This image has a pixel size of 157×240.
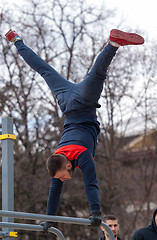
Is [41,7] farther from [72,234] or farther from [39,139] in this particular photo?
[72,234]

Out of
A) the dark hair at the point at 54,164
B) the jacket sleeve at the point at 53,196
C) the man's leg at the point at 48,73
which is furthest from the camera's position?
the man's leg at the point at 48,73

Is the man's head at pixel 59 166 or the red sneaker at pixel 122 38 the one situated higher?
the red sneaker at pixel 122 38

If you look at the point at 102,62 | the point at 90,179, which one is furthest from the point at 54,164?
the point at 102,62

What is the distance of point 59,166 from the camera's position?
3.56 meters

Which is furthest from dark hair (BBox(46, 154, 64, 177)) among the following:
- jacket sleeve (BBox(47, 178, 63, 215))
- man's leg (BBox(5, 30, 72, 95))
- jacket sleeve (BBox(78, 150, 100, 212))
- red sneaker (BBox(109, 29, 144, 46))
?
red sneaker (BBox(109, 29, 144, 46))

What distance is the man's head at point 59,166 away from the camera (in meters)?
3.55

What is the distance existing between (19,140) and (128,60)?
12.9ft

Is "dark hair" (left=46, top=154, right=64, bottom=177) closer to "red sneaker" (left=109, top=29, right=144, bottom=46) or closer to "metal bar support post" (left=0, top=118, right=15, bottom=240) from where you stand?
"red sneaker" (left=109, top=29, right=144, bottom=46)

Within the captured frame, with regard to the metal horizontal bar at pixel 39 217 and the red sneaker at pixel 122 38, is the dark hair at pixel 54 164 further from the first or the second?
the red sneaker at pixel 122 38

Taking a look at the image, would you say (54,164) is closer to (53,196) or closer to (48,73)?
(53,196)

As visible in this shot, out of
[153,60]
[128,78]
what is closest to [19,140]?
[128,78]

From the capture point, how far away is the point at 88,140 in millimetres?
3777

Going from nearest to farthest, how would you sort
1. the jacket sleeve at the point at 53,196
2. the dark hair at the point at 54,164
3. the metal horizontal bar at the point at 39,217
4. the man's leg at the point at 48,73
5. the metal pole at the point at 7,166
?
the metal horizontal bar at the point at 39,217 < the dark hair at the point at 54,164 < the jacket sleeve at the point at 53,196 < the man's leg at the point at 48,73 < the metal pole at the point at 7,166

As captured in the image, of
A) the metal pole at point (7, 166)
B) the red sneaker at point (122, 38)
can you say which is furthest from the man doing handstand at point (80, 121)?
the metal pole at point (7, 166)
